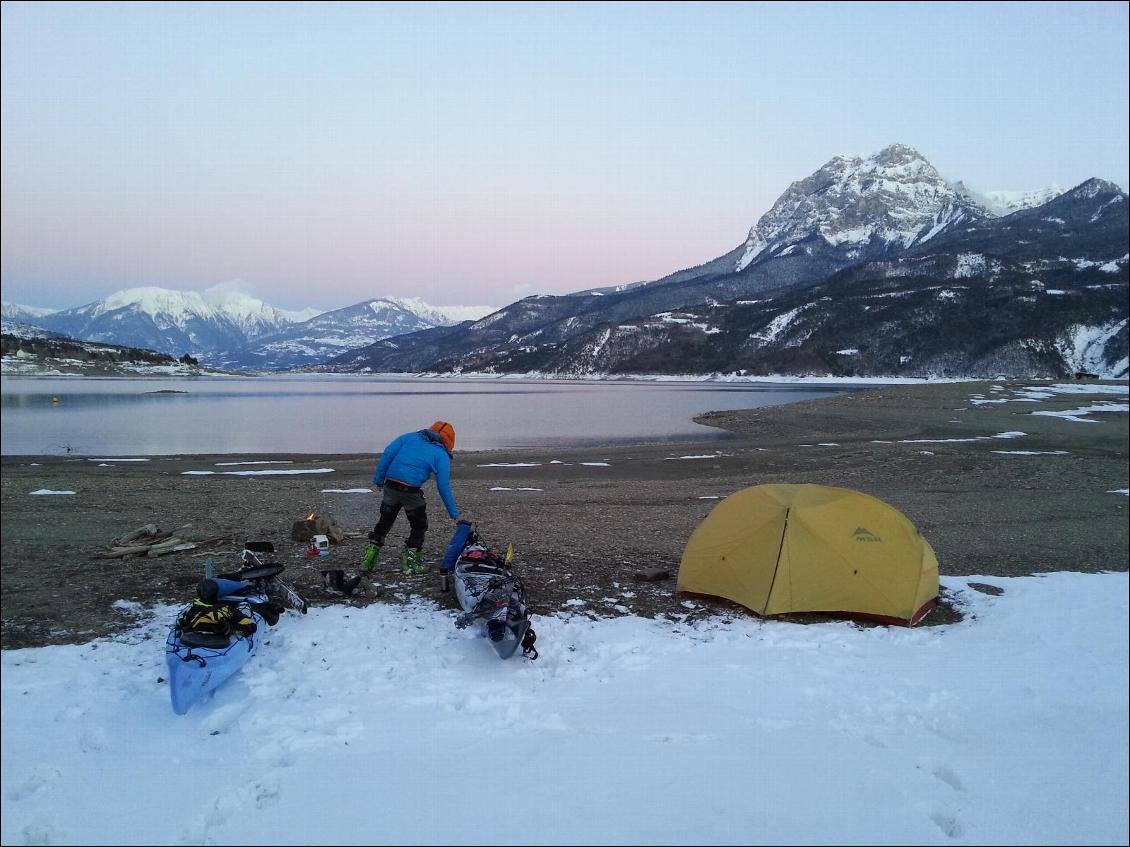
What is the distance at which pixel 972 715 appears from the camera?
19.4 ft

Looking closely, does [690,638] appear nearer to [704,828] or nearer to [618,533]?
[704,828]

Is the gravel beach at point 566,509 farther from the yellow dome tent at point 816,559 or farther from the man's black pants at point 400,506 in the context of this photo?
the man's black pants at point 400,506

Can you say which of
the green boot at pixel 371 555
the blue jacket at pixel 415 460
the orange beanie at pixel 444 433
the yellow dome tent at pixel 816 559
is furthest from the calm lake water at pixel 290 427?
the yellow dome tent at pixel 816 559

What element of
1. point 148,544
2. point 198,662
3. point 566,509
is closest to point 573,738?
point 198,662

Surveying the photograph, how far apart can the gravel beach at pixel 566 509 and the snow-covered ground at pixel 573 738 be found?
4.54 ft

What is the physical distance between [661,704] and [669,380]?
179 meters

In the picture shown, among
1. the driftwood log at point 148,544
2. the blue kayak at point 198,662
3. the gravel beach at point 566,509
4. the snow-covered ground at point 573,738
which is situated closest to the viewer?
the snow-covered ground at point 573,738

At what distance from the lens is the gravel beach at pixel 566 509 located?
9.11 metres

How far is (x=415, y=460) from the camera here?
373 inches

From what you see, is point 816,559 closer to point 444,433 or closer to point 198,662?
point 444,433

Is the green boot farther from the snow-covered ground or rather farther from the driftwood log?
the driftwood log

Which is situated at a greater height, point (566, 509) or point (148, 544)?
point (148, 544)

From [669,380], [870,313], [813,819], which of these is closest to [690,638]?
[813,819]

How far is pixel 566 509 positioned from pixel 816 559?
30.1ft
